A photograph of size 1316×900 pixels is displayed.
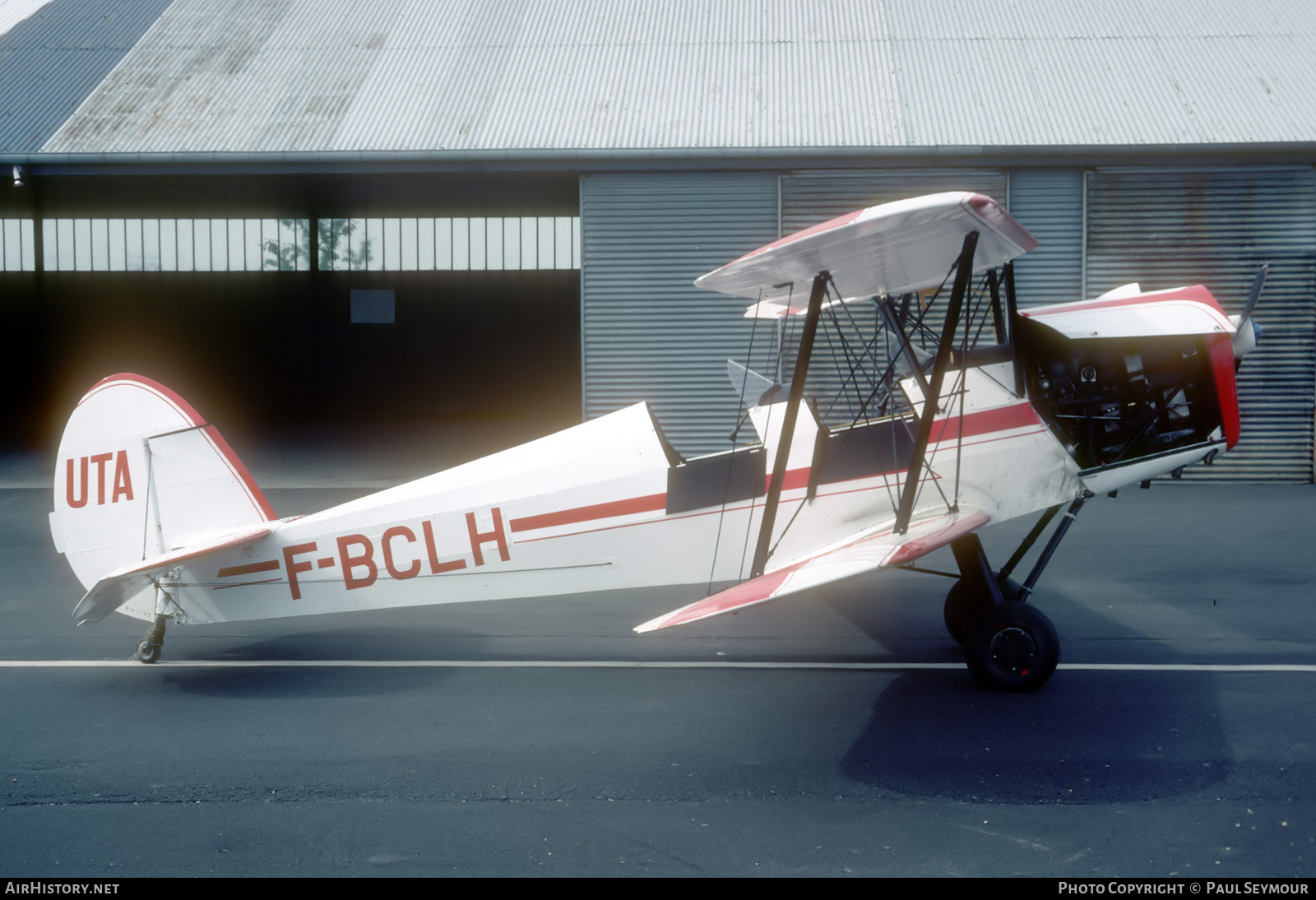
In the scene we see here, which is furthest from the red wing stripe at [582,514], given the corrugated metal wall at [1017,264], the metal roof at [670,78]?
the metal roof at [670,78]

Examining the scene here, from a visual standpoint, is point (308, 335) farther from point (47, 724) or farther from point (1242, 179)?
point (47, 724)

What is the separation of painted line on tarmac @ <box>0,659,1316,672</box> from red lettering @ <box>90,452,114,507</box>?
42.0 inches

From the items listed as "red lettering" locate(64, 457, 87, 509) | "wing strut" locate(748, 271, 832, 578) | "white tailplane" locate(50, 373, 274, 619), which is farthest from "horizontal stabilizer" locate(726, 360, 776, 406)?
"red lettering" locate(64, 457, 87, 509)

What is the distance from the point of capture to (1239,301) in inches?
488

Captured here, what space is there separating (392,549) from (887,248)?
9.43 ft

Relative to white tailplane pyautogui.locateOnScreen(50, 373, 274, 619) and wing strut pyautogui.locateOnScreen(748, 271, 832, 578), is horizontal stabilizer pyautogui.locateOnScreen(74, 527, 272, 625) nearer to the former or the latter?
white tailplane pyautogui.locateOnScreen(50, 373, 274, 619)

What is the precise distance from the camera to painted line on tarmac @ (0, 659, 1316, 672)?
5891 millimetres

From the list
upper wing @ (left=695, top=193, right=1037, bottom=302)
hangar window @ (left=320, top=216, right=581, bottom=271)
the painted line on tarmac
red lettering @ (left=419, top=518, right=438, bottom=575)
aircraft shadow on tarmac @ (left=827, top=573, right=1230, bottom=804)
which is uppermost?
hangar window @ (left=320, top=216, right=581, bottom=271)

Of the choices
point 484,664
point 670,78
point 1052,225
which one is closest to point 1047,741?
point 484,664

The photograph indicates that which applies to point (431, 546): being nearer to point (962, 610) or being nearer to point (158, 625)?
point (158, 625)

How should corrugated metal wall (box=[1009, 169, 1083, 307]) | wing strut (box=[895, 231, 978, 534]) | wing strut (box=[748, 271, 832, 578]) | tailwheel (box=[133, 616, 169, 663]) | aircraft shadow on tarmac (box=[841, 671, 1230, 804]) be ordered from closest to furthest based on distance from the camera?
aircraft shadow on tarmac (box=[841, 671, 1230, 804])
wing strut (box=[895, 231, 978, 534])
wing strut (box=[748, 271, 832, 578])
tailwheel (box=[133, 616, 169, 663])
corrugated metal wall (box=[1009, 169, 1083, 307])

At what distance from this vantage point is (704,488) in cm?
554

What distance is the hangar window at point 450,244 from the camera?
2722 cm

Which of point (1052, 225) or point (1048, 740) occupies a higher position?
point (1052, 225)
